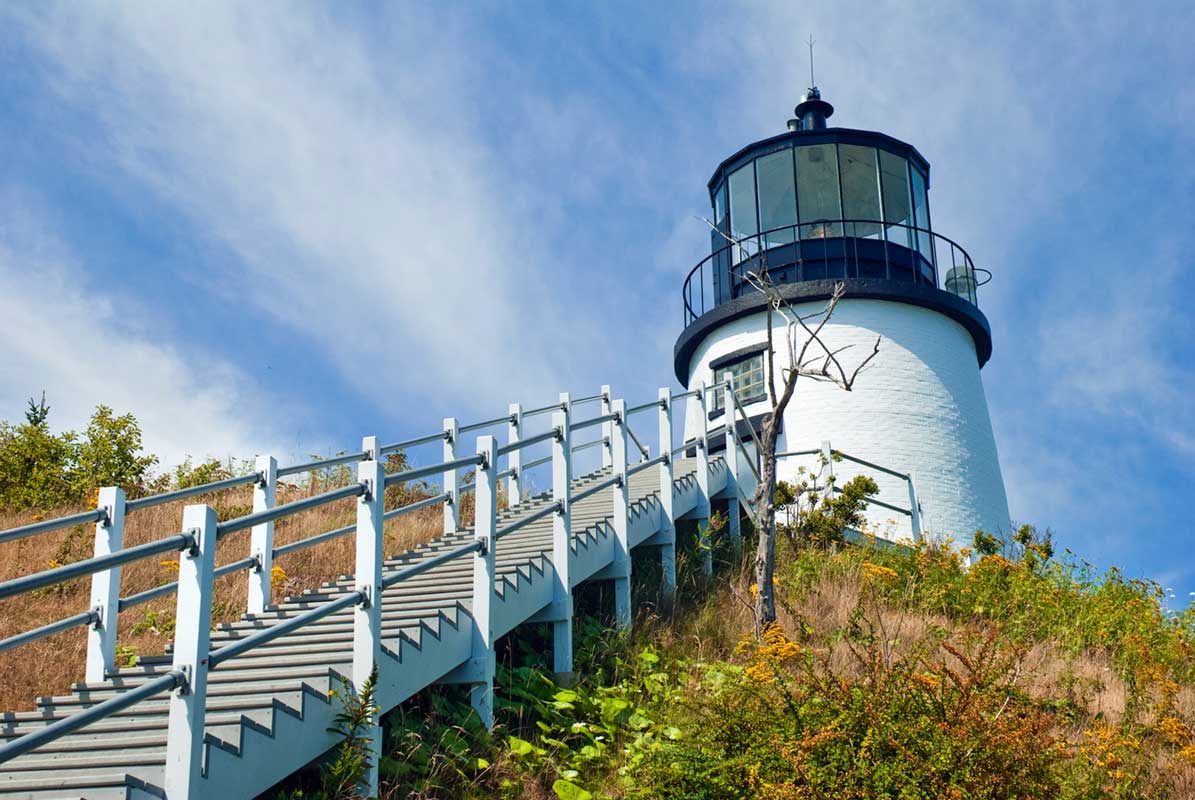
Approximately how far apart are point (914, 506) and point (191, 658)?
43.1 feet

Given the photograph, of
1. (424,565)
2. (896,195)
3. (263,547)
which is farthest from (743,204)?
(424,565)

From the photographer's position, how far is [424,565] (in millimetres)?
6250

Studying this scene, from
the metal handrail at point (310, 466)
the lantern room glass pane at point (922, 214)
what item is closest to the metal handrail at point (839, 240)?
the lantern room glass pane at point (922, 214)

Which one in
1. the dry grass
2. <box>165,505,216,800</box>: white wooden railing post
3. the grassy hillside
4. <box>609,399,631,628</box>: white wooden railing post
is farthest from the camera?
<box>609,399,631,628</box>: white wooden railing post

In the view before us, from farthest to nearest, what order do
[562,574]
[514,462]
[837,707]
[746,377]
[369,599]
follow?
1. [746,377]
2. [514,462]
3. [562,574]
4. [369,599]
5. [837,707]

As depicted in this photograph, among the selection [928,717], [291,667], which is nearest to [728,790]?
[928,717]

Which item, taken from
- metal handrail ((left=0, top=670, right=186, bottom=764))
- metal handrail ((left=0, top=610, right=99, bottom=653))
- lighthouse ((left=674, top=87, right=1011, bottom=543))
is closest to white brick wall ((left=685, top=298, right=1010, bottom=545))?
lighthouse ((left=674, top=87, right=1011, bottom=543))

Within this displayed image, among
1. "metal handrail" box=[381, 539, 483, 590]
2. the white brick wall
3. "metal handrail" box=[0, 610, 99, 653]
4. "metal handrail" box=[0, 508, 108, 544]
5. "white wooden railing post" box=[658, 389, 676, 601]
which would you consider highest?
the white brick wall

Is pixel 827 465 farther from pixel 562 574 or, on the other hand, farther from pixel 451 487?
pixel 562 574

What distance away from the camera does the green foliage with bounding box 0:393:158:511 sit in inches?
615

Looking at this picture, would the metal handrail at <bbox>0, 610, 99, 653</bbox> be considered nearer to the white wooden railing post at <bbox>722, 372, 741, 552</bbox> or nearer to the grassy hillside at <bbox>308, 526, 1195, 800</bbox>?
the grassy hillside at <bbox>308, 526, 1195, 800</bbox>

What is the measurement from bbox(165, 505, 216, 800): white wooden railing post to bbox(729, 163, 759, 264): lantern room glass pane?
583 inches

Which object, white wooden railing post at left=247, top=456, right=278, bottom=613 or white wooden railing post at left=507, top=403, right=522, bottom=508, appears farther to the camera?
white wooden railing post at left=507, top=403, right=522, bottom=508

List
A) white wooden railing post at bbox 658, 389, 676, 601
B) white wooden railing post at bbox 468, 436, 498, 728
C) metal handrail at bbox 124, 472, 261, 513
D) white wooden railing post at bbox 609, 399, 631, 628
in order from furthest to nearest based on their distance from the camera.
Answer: white wooden railing post at bbox 658, 389, 676, 601, white wooden railing post at bbox 609, 399, 631, 628, metal handrail at bbox 124, 472, 261, 513, white wooden railing post at bbox 468, 436, 498, 728
